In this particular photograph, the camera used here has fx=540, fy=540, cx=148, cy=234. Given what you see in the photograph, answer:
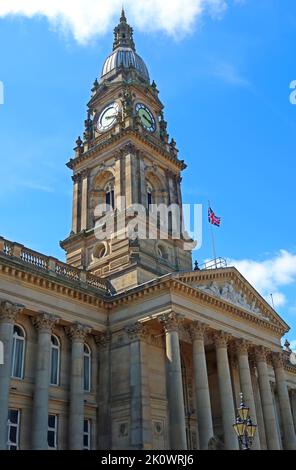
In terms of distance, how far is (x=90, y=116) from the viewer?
5288 cm

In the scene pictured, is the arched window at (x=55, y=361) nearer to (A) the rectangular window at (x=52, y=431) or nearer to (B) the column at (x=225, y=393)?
(A) the rectangular window at (x=52, y=431)

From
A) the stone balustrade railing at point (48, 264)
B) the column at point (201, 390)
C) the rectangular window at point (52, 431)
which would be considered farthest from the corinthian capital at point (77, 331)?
the column at point (201, 390)

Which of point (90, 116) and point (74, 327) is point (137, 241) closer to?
point (74, 327)

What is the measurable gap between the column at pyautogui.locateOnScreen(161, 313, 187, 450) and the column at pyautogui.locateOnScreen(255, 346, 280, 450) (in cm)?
996

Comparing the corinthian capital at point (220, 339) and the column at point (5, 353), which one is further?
the corinthian capital at point (220, 339)

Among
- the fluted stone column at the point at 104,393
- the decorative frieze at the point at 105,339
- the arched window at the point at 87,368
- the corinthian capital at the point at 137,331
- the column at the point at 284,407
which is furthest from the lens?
the column at the point at 284,407

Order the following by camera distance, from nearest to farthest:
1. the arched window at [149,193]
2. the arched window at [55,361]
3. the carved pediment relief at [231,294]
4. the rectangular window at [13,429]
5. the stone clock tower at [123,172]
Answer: the rectangular window at [13,429]
the arched window at [55,361]
the carved pediment relief at [231,294]
the stone clock tower at [123,172]
the arched window at [149,193]

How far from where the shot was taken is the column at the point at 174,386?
29.0 meters

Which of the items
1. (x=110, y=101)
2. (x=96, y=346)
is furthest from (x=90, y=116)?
(x=96, y=346)

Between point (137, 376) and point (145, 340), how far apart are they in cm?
238

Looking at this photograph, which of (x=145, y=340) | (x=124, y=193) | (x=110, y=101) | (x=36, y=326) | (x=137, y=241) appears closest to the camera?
(x=36, y=326)

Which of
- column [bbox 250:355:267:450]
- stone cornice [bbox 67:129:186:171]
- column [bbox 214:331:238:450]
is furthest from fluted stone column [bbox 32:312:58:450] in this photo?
stone cornice [bbox 67:129:186:171]

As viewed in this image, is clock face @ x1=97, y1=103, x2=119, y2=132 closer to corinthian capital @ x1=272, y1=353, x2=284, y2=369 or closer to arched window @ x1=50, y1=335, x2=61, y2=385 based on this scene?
arched window @ x1=50, y1=335, x2=61, y2=385

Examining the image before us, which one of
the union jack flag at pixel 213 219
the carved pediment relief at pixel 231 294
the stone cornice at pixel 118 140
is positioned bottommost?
the carved pediment relief at pixel 231 294
